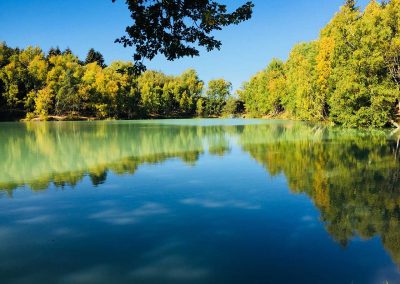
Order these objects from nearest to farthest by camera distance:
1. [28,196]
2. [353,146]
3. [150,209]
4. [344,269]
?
[344,269]
[150,209]
[28,196]
[353,146]

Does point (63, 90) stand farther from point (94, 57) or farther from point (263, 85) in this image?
point (263, 85)

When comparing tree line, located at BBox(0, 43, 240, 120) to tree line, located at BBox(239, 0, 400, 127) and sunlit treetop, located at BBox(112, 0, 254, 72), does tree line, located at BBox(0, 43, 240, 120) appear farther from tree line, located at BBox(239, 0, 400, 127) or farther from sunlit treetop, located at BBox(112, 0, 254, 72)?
sunlit treetop, located at BBox(112, 0, 254, 72)

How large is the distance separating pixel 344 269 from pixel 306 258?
0.68m

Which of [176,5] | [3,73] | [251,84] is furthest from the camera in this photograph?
[251,84]

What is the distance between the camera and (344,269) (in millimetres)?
6438

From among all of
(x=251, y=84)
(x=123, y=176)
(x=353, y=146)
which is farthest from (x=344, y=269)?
(x=251, y=84)

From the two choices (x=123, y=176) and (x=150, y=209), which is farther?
(x=123, y=176)

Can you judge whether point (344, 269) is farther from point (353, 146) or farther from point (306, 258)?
point (353, 146)

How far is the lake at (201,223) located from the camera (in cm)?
640

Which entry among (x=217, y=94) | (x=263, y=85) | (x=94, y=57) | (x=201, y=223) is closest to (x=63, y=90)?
(x=94, y=57)

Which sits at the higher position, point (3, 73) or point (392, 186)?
point (3, 73)

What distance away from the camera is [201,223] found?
9.02m

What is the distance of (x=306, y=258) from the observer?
6879mm

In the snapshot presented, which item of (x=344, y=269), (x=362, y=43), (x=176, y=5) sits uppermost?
(x=362, y=43)
